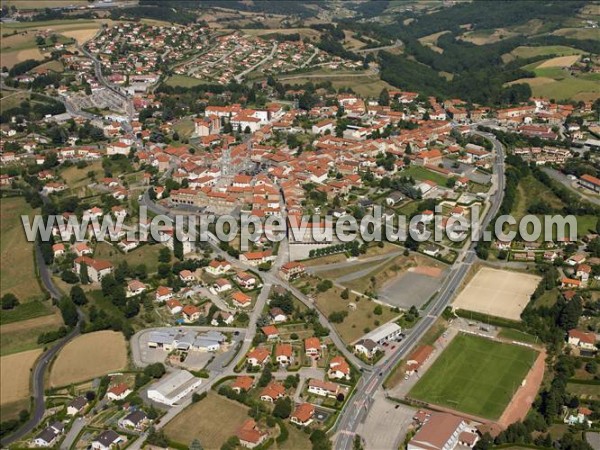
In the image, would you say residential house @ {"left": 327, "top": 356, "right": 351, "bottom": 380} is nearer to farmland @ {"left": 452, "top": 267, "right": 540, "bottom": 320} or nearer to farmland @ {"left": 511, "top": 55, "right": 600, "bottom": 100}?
farmland @ {"left": 452, "top": 267, "right": 540, "bottom": 320}

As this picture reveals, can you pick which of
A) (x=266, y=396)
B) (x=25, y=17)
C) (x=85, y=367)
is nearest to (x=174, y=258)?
(x=85, y=367)

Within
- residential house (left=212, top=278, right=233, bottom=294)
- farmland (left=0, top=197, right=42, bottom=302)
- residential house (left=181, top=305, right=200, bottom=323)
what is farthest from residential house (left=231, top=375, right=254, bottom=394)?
farmland (left=0, top=197, right=42, bottom=302)

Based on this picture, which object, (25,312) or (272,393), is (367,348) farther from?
(25,312)

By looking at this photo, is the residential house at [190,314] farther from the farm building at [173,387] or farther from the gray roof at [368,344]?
the gray roof at [368,344]

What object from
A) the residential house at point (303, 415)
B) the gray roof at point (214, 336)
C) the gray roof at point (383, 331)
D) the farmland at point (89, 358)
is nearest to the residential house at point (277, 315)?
the gray roof at point (214, 336)

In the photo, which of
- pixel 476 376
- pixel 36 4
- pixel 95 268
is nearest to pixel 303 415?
pixel 476 376

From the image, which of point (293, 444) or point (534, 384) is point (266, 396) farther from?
point (534, 384)
